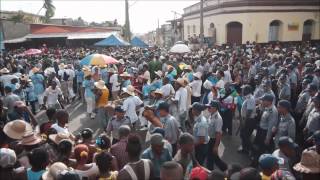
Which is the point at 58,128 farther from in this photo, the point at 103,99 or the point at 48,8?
the point at 48,8

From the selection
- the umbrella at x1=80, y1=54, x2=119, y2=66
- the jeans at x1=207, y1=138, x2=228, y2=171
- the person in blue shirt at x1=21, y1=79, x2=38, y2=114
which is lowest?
the jeans at x1=207, y1=138, x2=228, y2=171

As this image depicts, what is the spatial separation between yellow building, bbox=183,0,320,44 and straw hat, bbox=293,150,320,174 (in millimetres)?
23783

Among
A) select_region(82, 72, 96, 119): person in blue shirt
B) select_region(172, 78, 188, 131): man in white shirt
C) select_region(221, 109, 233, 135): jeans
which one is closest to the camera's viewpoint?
select_region(172, 78, 188, 131): man in white shirt

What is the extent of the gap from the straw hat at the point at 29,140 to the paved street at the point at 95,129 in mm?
4379

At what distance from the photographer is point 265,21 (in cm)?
2731

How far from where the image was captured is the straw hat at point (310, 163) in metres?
4.32

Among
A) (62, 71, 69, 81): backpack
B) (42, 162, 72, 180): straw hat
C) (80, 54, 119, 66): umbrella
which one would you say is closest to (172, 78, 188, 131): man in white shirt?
(80, 54, 119, 66): umbrella

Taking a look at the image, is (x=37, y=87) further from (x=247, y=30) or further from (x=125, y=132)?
(x=247, y=30)

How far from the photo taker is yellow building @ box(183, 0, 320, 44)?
88.6 ft

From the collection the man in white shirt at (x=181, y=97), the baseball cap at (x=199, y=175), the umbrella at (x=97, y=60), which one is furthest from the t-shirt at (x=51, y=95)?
the baseball cap at (x=199, y=175)

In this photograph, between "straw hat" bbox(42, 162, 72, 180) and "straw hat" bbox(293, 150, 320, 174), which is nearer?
"straw hat" bbox(42, 162, 72, 180)

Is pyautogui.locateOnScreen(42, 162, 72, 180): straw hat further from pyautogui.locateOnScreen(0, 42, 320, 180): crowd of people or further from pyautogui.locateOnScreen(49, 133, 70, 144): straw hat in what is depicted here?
pyautogui.locateOnScreen(49, 133, 70, 144): straw hat

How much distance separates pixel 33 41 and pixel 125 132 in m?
29.3

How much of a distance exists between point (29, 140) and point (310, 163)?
3906mm
